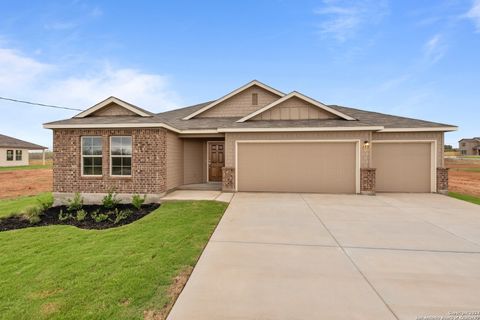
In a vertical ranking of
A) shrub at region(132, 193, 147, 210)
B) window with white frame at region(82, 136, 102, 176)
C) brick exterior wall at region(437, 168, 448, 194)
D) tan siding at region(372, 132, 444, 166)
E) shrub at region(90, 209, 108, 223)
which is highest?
tan siding at region(372, 132, 444, 166)

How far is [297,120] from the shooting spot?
10680 mm

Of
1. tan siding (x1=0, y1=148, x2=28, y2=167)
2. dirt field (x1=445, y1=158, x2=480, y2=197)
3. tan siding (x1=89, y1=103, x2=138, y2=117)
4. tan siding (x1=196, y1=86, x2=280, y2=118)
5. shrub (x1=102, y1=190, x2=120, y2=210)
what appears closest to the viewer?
shrub (x1=102, y1=190, x2=120, y2=210)

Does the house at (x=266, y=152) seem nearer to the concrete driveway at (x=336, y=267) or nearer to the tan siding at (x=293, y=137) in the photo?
the tan siding at (x=293, y=137)

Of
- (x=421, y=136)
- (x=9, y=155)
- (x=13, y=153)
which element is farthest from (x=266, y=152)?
(x=13, y=153)

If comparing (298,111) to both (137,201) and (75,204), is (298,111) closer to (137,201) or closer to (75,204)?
(137,201)

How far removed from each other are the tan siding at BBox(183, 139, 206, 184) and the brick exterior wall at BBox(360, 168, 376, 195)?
7.90 metres

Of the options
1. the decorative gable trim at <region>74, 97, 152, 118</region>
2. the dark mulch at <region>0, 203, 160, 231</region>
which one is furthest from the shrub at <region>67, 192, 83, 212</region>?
the decorative gable trim at <region>74, 97, 152, 118</region>

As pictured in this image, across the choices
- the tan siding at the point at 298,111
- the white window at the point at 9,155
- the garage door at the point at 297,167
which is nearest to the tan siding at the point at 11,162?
the white window at the point at 9,155

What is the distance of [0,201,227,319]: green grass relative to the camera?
8.64 feet

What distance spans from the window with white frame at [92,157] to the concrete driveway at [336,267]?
6.20m

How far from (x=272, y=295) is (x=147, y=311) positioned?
1.52 m

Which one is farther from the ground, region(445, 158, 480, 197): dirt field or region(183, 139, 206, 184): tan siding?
region(183, 139, 206, 184): tan siding

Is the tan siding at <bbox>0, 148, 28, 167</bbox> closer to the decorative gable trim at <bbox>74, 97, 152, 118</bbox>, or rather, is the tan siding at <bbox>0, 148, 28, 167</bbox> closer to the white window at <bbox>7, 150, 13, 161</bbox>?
the white window at <bbox>7, 150, 13, 161</bbox>

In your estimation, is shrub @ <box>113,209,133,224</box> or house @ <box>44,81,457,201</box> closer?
shrub @ <box>113,209,133,224</box>
